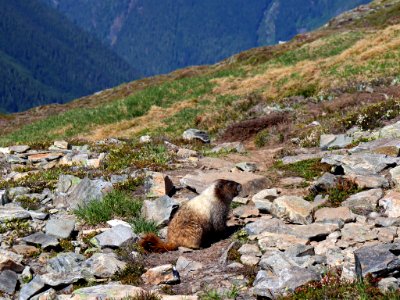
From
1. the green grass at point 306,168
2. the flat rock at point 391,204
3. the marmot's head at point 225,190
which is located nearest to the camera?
the flat rock at point 391,204

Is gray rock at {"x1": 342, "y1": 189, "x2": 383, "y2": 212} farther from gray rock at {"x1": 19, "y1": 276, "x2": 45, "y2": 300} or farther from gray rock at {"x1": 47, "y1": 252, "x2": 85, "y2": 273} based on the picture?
gray rock at {"x1": 19, "y1": 276, "x2": 45, "y2": 300}

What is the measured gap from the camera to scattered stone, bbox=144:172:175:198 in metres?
12.6

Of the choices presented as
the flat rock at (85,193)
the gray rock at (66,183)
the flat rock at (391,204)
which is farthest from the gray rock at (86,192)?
the flat rock at (391,204)

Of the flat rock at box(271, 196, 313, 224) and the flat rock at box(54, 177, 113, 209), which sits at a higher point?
the flat rock at box(54, 177, 113, 209)

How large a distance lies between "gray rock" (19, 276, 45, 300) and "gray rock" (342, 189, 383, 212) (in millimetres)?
5891

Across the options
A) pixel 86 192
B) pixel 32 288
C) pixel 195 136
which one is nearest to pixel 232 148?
pixel 195 136

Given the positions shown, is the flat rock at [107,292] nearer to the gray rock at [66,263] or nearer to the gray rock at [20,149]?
the gray rock at [66,263]

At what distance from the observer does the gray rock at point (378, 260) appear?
23.2 ft

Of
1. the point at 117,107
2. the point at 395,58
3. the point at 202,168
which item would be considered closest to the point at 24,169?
the point at 202,168

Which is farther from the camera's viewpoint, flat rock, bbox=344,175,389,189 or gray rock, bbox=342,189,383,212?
flat rock, bbox=344,175,389,189

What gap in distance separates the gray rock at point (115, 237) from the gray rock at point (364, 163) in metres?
5.23

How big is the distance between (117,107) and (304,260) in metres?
36.2

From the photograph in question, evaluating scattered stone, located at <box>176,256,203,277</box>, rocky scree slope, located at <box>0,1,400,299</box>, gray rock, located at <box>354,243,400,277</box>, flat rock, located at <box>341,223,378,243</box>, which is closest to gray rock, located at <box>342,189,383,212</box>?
rocky scree slope, located at <box>0,1,400,299</box>

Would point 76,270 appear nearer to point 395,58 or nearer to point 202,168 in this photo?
point 202,168
